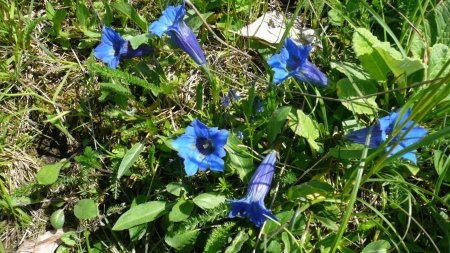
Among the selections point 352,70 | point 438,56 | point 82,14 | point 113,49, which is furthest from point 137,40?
point 438,56

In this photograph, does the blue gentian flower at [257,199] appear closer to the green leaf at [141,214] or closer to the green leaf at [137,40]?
the green leaf at [141,214]

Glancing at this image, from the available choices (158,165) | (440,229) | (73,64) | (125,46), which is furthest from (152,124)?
(440,229)

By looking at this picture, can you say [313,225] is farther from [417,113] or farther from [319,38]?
[319,38]

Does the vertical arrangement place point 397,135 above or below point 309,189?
above

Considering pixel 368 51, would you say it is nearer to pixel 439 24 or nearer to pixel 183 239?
pixel 439 24

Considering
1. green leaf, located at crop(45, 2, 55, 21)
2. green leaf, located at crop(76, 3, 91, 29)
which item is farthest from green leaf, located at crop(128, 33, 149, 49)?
green leaf, located at crop(45, 2, 55, 21)

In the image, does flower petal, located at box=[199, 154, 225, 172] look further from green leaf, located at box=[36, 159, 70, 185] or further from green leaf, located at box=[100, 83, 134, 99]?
green leaf, located at box=[36, 159, 70, 185]
